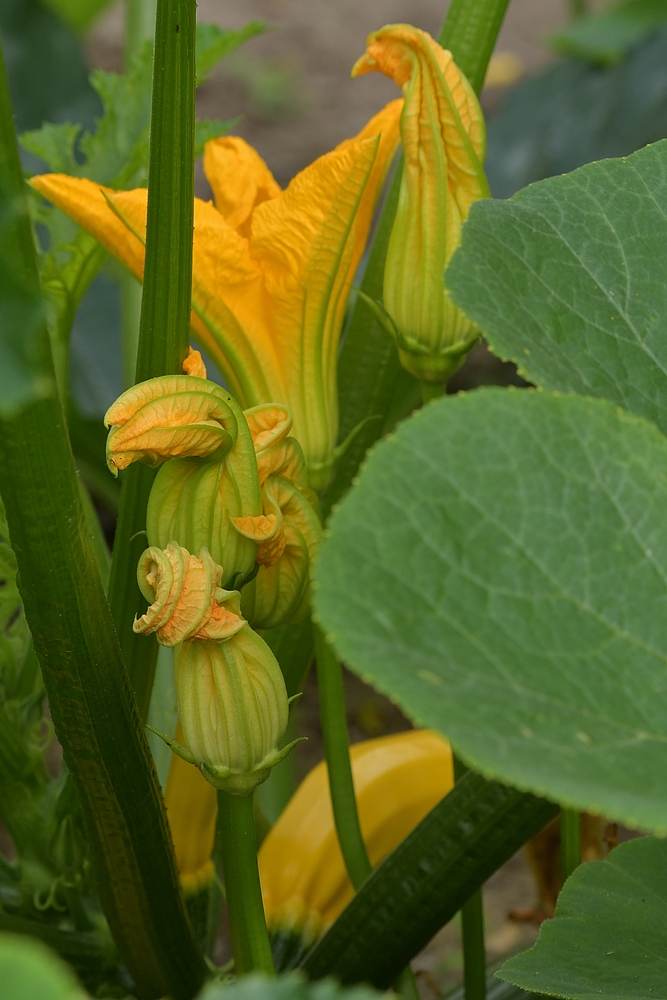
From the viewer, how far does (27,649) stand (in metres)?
0.78

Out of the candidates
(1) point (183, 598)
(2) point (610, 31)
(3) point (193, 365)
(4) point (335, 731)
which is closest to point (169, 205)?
(3) point (193, 365)

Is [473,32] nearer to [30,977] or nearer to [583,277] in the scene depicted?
[583,277]

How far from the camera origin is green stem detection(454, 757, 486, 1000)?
0.81 meters

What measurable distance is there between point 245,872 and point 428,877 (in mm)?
169

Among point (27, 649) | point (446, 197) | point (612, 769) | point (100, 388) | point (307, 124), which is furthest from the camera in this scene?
point (307, 124)

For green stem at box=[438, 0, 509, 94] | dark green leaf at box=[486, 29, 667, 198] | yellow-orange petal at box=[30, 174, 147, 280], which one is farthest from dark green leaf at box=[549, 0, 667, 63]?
yellow-orange petal at box=[30, 174, 147, 280]

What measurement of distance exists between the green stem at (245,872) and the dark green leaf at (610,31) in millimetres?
2035

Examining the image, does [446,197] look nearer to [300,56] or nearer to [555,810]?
[555,810]

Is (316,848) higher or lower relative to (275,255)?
lower

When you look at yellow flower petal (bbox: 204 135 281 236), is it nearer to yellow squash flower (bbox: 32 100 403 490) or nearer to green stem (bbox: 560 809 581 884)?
yellow squash flower (bbox: 32 100 403 490)

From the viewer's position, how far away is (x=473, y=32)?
882mm

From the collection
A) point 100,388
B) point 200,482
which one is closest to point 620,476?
point 200,482

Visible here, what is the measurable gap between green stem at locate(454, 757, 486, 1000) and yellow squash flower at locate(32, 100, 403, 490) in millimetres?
305

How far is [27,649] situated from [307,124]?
259 cm
